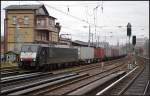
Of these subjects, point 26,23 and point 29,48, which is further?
point 26,23

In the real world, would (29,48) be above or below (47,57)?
above

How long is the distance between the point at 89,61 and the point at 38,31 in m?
12.8

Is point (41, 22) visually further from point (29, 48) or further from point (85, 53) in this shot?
point (29, 48)

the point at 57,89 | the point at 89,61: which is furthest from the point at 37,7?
the point at 57,89

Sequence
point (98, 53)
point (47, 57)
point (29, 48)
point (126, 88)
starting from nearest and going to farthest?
point (126, 88) < point (29, 48) < point (47, 57) < point (98, 53)

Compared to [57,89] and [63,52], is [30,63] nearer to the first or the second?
[63,52]

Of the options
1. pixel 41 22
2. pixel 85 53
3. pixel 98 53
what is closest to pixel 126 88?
pixel 85 53

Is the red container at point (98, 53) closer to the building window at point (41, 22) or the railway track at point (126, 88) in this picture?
the building window at point (41, 22)

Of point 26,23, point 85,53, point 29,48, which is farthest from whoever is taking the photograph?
point 26,23

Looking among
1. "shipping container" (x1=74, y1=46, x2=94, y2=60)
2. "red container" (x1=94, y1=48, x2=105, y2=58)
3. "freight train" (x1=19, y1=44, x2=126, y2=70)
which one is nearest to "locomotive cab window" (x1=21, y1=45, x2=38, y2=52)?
"freight train" (x1=19, y1=44, x2=126, y2=70)

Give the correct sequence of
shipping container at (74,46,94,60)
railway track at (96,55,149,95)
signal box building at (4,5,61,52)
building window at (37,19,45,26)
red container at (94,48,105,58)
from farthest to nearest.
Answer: building window at (37,19,45,26)
red container at (94,48,105,58)
signal box building at (4,5,61,52)
shipping container at (74,46,94,60)
railway track at (96,55,149,95)

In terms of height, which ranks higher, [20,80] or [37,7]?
[37,7]

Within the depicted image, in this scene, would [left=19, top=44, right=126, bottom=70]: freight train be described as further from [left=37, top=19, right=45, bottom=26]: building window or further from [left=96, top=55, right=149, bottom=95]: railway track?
[left=37, top=19, right=45, bottom=26]: building window

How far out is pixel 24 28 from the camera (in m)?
67.0
